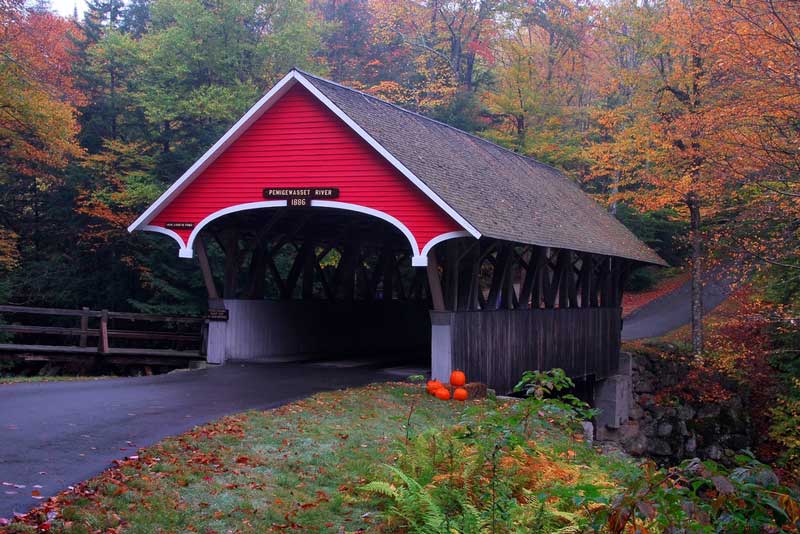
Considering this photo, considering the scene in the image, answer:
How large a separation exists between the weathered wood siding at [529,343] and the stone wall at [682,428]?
76.0 inches

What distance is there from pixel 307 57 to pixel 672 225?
17573 millimetres

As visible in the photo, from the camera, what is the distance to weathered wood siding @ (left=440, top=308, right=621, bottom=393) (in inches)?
572

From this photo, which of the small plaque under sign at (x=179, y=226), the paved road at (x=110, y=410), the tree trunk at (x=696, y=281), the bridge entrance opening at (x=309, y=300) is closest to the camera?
the paved road at (x=110, y=410)

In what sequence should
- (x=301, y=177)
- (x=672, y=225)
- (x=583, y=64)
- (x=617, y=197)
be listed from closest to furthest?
(x=301, y=177) → (x=617, y=197) → (x=672, y=225) → (x=583, y=64)

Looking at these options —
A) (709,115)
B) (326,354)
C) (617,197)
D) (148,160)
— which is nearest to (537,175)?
(617,197)

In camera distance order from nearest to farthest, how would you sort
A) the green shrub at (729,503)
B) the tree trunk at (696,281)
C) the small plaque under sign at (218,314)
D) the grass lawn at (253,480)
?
the green shrub at (729,503) → the grass lawn at (253,480) → the small plaque under sign at (218,314) → the tree trunk at (696,281)

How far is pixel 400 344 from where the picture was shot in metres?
23.4

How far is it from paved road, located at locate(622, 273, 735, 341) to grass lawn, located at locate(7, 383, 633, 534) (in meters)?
21.3

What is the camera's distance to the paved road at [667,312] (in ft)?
99.0

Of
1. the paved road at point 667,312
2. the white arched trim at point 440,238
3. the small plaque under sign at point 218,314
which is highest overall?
the white arched trim at point 440,238

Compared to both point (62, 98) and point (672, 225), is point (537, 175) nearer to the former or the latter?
point (672, 225)

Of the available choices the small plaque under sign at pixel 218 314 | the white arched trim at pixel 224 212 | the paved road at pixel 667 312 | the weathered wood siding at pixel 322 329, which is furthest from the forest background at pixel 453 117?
the white arched trim at pixel 224 212

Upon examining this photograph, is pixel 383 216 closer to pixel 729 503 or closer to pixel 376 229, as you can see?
pixel 376 229

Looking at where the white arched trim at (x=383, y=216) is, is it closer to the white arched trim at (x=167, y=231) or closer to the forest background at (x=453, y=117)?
the white arched trim at (x=167, y=231)
